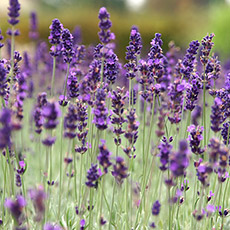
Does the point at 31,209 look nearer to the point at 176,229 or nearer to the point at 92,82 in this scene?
the point at 176,229

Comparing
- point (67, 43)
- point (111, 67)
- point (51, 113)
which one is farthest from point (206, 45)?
point (51, 113)

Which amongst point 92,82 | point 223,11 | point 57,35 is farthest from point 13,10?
point 223,11

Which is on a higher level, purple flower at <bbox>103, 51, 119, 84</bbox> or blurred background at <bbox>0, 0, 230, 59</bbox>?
blurred background at <bbox>0, 0, 230, 59</bbox>

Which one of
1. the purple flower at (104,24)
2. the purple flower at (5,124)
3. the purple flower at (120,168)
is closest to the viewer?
the purple flower at (5,124)

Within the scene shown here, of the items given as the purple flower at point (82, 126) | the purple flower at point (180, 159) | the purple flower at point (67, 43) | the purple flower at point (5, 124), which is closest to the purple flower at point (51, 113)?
the purple flower at point (5, 124)

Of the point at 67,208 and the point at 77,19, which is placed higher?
the point at 77,19

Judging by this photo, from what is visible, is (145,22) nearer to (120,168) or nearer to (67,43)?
(67,43)

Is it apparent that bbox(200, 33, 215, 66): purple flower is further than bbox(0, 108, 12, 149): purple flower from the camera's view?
Yes

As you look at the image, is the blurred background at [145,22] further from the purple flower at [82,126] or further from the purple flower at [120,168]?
the purple flower at [120,168]

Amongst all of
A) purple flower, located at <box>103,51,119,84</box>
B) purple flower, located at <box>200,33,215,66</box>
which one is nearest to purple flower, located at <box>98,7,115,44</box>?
purple flower, located at <box>103,51,119,84</box>

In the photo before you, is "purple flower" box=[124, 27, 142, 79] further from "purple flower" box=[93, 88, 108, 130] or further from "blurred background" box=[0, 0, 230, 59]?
"blurred background" box=[0, 0, 230, 59]

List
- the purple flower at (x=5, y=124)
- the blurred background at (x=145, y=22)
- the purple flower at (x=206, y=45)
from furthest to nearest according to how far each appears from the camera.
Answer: the blurred background at (x=145, y=22)
the purple flower at (x=206, y=45)
the purple flower at (x=5, y=124)
